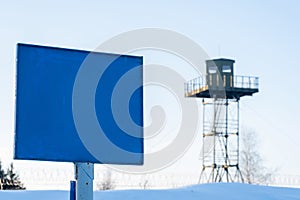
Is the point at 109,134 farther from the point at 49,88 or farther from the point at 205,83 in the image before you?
the point at 205,83

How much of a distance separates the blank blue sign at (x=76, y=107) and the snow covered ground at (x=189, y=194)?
7411 mm

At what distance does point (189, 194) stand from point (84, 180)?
8588 millimetres

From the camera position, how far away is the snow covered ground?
17906 millimetres

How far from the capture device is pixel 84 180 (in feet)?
34.0

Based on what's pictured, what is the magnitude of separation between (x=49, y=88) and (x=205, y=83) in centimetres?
2741

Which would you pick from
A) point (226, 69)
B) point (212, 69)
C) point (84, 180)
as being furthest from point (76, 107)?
point (226, 69)

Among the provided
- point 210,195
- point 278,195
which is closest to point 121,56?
point 210,195

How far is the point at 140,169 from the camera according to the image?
1116 cm

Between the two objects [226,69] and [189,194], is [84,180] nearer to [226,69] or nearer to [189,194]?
[189,194]

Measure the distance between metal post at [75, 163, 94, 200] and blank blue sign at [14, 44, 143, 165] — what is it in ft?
0.51

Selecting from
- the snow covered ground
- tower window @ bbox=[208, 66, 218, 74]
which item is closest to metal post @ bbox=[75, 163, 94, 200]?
the snow covered ground

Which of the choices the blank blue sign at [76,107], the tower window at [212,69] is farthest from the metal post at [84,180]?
the tower window at [212,69]

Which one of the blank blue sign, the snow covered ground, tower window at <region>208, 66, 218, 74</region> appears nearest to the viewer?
the blank blue sign

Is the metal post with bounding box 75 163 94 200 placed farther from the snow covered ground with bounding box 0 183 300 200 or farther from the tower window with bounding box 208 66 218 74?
the tower window with bounding box 208 66 218 74
